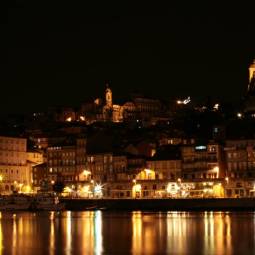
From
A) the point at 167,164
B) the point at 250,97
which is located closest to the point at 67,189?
the point at 167,164

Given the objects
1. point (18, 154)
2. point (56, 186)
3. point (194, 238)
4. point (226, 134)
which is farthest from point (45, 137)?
point (194, 238)

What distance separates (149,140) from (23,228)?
5869 cm

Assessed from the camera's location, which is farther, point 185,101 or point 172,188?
point 185,101

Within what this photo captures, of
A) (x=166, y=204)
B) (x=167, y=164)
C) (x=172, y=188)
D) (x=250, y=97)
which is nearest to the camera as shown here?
(x=166, y=204)

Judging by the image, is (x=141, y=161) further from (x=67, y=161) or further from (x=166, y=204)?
(x=166, y=204)

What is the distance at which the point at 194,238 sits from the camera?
44.4m

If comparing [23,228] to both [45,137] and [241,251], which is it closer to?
[241,251]

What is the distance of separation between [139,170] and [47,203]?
1279 cm

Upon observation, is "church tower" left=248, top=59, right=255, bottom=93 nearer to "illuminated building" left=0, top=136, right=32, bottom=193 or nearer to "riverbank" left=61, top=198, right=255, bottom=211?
"illuminated building" left=0, top=136, right=32, bottom=193

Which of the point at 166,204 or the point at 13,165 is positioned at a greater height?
the point at 13,165

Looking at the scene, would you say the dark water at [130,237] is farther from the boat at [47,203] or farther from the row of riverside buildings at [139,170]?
the row of riverside buildings at [139,170]

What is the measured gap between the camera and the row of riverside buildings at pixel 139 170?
92.8 metres

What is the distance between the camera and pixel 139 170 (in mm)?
98625

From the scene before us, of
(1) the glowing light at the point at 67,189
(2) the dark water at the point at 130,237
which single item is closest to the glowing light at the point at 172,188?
(1) the glowing light at the point at 67,189
